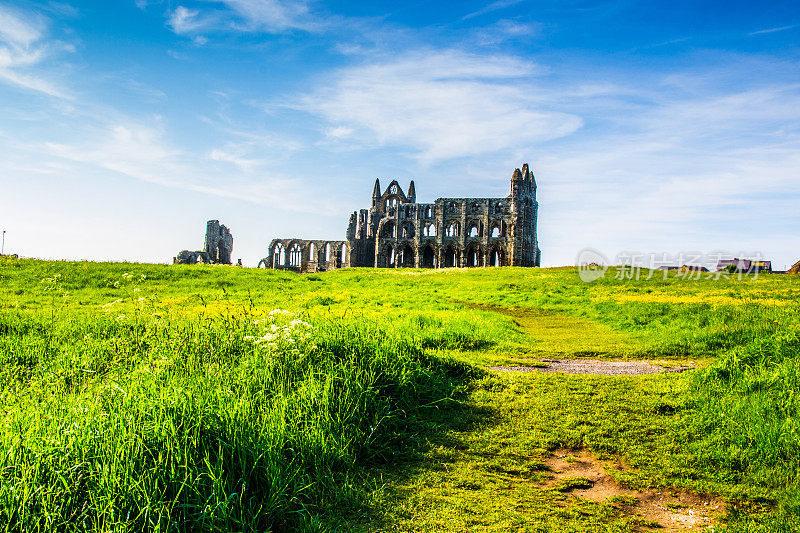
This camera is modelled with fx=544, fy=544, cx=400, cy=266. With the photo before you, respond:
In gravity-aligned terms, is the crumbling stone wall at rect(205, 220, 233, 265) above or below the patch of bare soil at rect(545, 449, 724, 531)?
above

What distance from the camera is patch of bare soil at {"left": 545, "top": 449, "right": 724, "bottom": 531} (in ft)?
13.4

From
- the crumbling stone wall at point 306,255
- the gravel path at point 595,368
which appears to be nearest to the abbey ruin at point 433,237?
the crumbling stone wall at point 306,255

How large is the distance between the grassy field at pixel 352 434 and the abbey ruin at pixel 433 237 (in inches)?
2209

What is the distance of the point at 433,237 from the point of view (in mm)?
68188

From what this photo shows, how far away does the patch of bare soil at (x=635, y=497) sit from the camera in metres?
4.08

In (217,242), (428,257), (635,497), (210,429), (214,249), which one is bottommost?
(635,497)

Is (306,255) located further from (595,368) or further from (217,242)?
(595,368)

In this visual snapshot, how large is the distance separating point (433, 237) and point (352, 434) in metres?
63.4

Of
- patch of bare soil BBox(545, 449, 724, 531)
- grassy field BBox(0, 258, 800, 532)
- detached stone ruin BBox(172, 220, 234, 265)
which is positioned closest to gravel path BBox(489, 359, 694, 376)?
grassy field BBox(0, 258, 800, 532)

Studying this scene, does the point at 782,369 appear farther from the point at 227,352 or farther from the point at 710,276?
the point at 710,276

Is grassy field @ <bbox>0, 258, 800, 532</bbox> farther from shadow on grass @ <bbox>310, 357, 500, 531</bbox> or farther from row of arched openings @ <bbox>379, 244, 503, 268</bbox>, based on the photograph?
row of arched openings @ <bbox>379, 244, 503, 268</bbox>

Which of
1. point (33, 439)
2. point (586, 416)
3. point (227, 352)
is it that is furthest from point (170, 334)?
point (586, 416)

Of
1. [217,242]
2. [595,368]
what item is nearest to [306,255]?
[217,242]

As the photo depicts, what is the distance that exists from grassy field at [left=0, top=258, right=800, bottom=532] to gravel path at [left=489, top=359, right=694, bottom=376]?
0.56 metres
